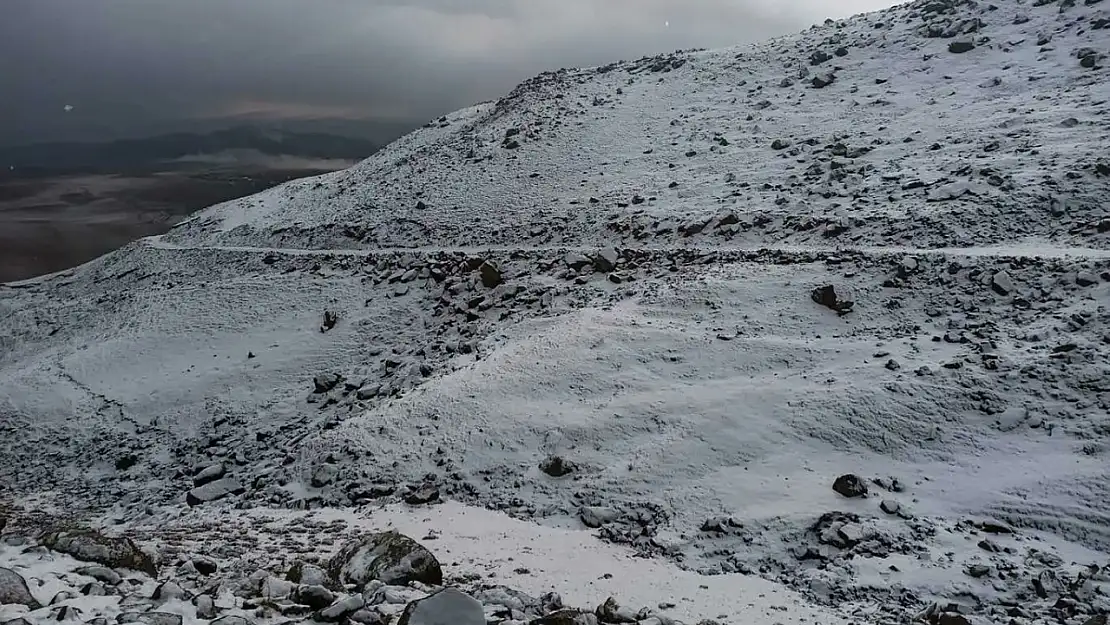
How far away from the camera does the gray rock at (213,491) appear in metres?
14.8

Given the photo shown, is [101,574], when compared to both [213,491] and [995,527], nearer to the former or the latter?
[213,491]

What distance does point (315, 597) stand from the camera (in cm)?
721

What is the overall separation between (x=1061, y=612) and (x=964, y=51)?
31968 mm

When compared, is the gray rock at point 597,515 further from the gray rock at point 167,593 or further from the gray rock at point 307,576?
the gray rock at point 167,593

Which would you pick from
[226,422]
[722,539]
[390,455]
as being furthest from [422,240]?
[722,539]

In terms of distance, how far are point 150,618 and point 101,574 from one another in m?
1.63

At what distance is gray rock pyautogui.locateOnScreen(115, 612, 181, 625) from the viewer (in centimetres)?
633

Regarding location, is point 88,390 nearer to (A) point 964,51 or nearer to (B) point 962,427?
(B) point 962,427

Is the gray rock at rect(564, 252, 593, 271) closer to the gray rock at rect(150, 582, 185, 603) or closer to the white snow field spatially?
the white snow field

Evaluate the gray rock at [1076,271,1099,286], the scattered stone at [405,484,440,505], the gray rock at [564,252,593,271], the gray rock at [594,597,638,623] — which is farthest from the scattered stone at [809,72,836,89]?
the gray rock at [594,597,638,623]

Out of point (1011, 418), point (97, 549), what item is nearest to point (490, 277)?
point (1011, 418)

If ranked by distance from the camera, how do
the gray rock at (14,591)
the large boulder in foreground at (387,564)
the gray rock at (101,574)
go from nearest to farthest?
the gray rock at (14,591) → the gray rock at (101,574) → the large boulder in foreground at (387,564)

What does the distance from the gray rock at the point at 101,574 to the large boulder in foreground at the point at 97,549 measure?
0.54m

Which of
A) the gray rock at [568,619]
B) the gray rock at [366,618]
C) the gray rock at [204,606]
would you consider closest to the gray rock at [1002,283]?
the gray rock at [568,619]
